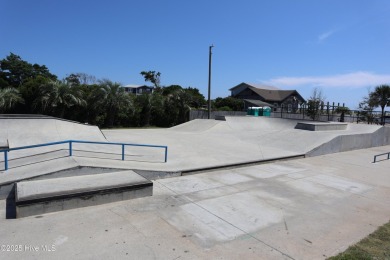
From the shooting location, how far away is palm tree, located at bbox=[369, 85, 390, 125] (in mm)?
37469

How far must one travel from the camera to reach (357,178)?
30.9ft

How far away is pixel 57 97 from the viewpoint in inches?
803

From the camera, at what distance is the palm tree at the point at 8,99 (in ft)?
63.6

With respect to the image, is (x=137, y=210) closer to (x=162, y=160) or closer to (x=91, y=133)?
(x=162, y=160)

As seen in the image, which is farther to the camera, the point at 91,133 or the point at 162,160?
the point at 91,133

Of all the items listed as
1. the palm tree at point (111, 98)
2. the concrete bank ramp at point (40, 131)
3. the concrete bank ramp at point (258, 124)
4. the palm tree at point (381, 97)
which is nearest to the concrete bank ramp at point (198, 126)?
the concrete bank ramp at point (258, 124)

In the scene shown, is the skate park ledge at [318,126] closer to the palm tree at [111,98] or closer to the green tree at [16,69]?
the palm tree at [111,98]

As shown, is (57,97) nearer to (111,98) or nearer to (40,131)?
(111,98)

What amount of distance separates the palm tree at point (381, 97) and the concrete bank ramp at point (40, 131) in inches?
1534

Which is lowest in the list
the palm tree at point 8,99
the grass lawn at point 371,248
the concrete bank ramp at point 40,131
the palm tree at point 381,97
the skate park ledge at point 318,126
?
the grass lawn at point 371,248

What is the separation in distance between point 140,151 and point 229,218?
21.4 feet

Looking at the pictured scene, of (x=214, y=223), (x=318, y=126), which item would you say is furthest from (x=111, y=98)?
(x=214, y=223)

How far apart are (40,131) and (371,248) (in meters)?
12.9

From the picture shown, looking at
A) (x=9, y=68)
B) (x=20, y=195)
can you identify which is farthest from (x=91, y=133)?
(x=9, y=68)
